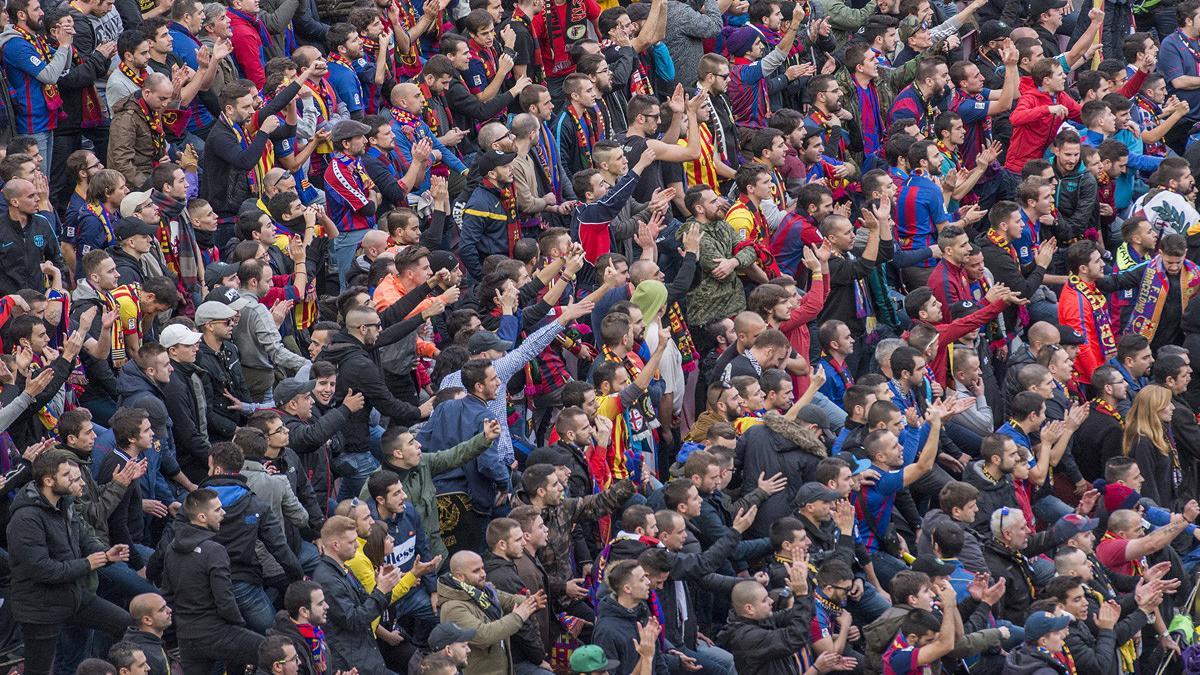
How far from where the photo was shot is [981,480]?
524 inches

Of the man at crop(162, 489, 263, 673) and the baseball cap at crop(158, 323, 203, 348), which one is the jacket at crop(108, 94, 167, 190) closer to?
the baseball cap at crop(158, 323, 203, 348)

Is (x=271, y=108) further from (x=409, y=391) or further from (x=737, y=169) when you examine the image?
(x=737, y=169)

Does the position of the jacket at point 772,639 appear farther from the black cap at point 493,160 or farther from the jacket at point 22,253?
the jacket at point 22,253

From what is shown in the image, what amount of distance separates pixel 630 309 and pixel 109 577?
3.89m

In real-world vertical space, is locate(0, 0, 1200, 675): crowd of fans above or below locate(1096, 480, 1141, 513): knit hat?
above

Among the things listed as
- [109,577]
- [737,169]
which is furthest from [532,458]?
[737,169]

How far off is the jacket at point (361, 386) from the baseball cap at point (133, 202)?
157 cm

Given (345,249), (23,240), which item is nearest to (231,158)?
(345,249)

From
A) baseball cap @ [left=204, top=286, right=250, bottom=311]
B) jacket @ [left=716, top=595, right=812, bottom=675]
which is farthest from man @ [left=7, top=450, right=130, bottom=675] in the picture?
jacket @ [left=716, top=595, right=812, bottom=675]

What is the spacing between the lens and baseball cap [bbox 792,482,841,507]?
12.4 meters

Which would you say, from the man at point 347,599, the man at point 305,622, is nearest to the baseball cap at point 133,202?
the man at point 347,599

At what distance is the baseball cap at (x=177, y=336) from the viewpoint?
12578 mm

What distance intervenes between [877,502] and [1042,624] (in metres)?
1.60

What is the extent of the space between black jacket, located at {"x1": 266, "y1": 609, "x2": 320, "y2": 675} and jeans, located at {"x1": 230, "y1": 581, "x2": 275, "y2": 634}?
0.68 m
